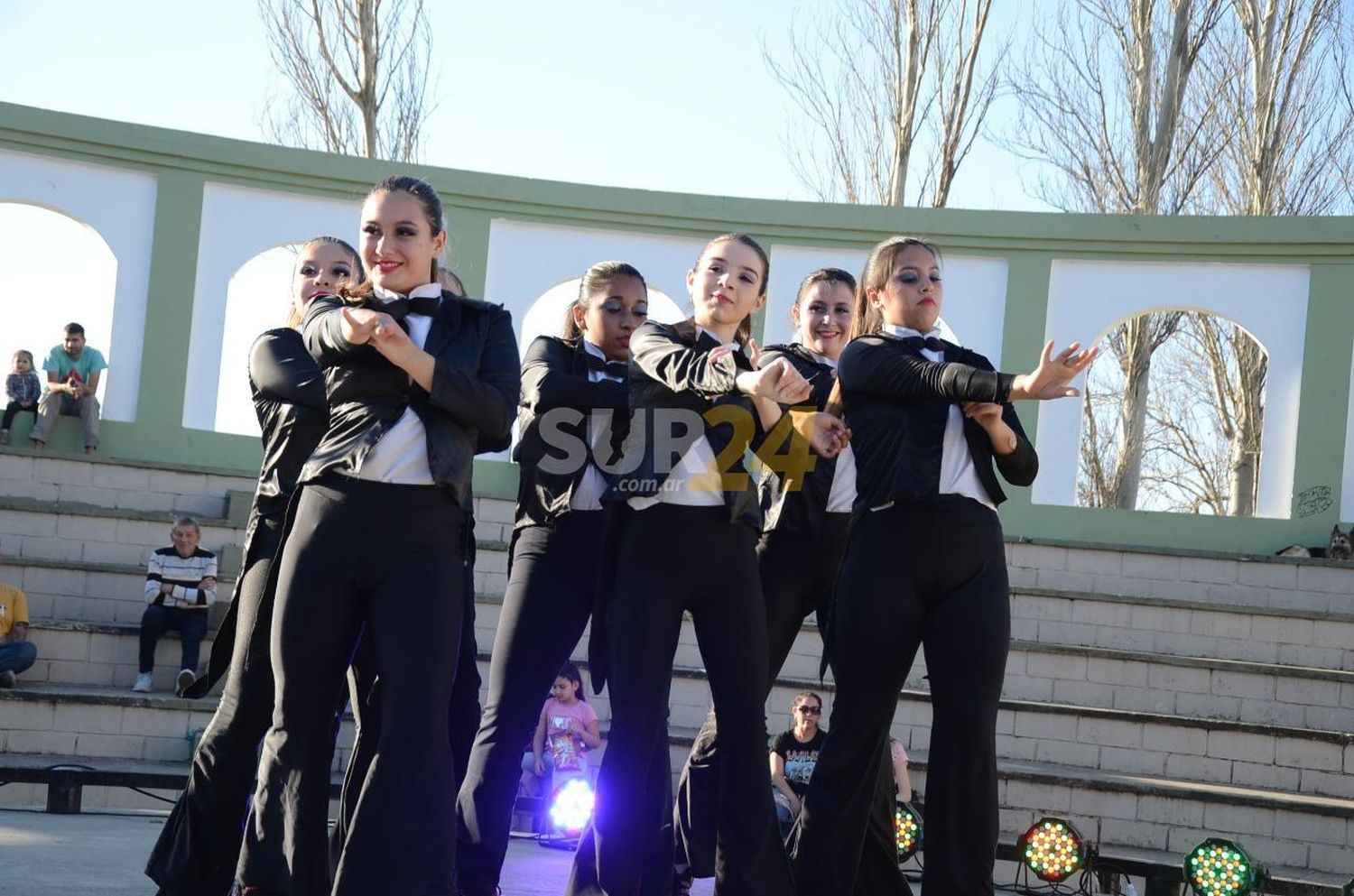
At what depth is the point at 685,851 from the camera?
4035mm

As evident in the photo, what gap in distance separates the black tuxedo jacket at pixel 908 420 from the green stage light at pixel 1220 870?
2.92 metres

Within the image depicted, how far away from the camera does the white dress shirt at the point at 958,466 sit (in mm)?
3617

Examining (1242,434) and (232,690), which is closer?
(232,690)

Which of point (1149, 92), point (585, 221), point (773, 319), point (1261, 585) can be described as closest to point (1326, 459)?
point (1261, 585)

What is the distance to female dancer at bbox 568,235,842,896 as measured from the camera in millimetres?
3529

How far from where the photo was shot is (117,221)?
11188 millimetres

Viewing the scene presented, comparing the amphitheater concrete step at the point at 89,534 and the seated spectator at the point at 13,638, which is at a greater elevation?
the amphitheater concrete step at the point at 89,534

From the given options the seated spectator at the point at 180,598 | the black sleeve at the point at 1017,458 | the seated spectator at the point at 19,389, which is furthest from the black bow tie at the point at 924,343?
the seated spectator at the point at 19,389

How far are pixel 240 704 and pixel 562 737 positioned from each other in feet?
15.0

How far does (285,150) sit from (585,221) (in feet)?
7.65

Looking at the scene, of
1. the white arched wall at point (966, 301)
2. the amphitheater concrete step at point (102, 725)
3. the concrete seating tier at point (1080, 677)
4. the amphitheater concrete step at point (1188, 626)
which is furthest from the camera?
the white arched wall at point (966, 301)

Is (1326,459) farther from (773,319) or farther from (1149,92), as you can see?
(1149,92)

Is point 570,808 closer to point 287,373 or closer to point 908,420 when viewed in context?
point 908,420

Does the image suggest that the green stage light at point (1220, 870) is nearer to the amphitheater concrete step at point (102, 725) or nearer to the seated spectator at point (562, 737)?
the seated spectator at point (562, 737)
